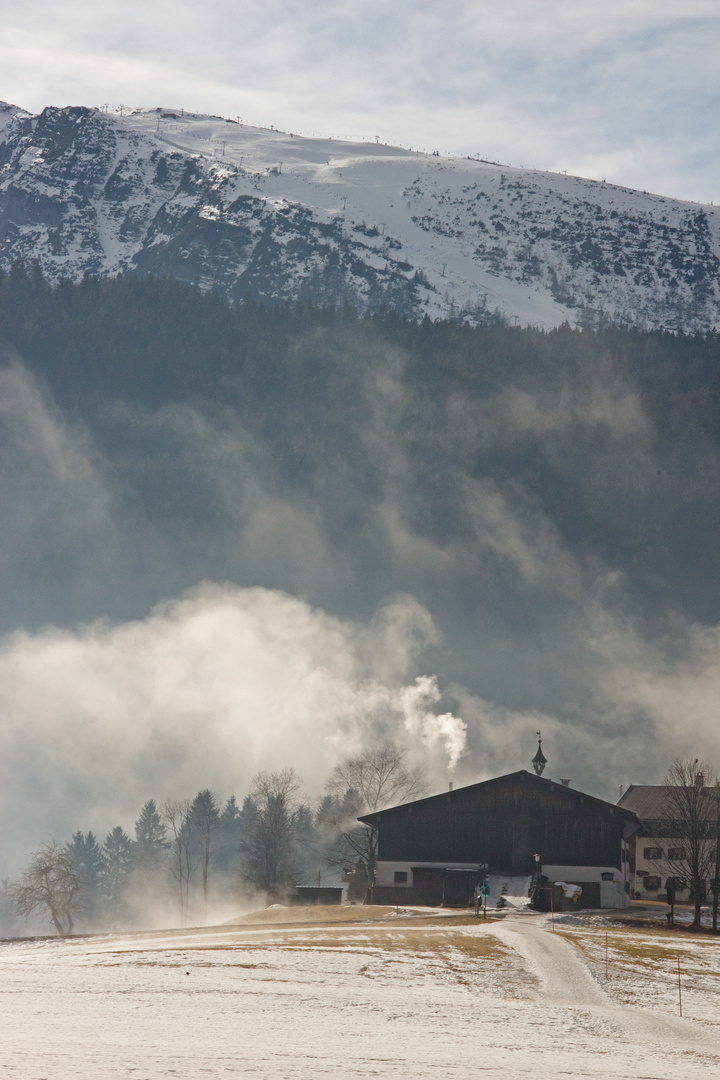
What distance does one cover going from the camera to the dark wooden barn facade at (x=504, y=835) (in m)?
76.2

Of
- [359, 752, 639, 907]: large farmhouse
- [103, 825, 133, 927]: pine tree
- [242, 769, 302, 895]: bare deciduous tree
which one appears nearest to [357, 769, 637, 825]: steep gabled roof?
[359, 752, 639, 907]: large farmhouse

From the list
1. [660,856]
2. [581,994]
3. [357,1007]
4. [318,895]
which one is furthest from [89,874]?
[357,1007]

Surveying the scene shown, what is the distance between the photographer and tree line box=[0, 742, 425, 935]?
352 feet

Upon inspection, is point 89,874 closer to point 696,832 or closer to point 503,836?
point 503,836

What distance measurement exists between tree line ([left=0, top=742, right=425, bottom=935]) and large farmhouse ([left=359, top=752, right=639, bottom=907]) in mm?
12251

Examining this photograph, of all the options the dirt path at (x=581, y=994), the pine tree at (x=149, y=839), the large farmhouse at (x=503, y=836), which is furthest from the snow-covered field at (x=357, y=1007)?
the pine tree at (x=149, y=839)

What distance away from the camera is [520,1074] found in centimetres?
2725

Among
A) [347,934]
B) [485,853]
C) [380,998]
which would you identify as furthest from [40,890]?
[380,998]

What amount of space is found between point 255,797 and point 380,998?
12002 cm

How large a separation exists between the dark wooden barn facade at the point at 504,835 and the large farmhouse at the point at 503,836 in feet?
0.21

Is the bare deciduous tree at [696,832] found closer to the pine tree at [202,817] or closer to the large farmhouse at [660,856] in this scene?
the large farmhouse at [660,856]

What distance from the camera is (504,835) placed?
7731 centimetres

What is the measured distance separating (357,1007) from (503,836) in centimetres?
4367

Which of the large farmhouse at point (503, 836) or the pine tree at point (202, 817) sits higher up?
the large farmhouse at point (503, 836)
